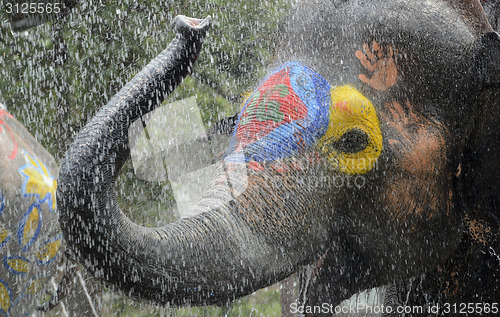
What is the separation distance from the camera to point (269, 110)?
1.45 meters

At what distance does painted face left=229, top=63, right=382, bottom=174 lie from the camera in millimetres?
1396

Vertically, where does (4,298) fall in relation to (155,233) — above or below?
below

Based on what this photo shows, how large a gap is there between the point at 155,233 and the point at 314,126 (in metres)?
0.47

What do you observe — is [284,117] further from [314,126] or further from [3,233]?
[3,233]

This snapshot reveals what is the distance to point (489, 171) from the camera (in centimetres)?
152

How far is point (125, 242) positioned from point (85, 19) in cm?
228

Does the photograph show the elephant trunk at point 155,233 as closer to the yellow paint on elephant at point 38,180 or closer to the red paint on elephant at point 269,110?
the red paint on elephant at point 269,110

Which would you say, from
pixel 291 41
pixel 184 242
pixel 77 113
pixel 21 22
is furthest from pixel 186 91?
pixel 184 242

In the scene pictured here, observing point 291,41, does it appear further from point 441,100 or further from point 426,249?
point 426,249

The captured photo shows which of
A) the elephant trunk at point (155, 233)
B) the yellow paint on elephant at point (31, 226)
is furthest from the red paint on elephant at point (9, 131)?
the elephant trunk at point (155, 233)

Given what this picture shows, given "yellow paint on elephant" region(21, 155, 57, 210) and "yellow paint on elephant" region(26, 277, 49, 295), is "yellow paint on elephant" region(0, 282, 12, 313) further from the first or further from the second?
"yellow paint on elephant" region(21, 155, 57, 210)

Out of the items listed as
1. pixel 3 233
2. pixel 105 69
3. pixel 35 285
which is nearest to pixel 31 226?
pixel 3 233

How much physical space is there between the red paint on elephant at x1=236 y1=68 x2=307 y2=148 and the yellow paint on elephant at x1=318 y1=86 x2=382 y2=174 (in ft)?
0.25

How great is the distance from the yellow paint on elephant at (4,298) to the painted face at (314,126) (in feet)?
3.93
